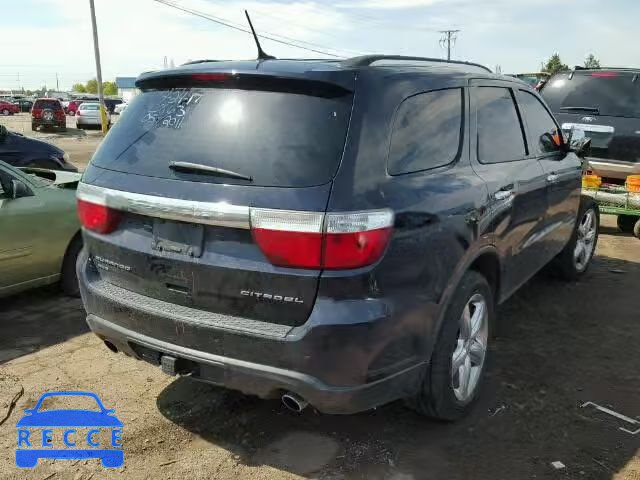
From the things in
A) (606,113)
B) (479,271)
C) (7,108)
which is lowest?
(7,108)

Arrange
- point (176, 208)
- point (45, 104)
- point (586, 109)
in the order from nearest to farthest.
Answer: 1. point (176, 208)
2. point (586, 109)
3. point (45, 104)

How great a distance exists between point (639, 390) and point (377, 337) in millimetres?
2159

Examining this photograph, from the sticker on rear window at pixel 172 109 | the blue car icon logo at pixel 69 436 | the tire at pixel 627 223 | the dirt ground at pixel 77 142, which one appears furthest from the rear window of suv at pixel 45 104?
the sticker on rear window at pixel 172 109

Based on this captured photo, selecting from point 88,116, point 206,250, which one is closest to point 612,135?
point 206,250

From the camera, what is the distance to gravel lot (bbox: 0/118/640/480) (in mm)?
2986

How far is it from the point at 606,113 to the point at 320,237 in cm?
711

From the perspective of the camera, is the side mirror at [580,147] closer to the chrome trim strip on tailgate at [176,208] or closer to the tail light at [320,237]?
the tail light at [320,237]

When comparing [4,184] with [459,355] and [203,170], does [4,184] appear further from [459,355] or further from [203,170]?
[459,355]

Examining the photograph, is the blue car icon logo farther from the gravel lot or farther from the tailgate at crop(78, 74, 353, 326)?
the tailgate at crop(78, 74, 353, 326)

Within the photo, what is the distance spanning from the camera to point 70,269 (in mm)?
5414

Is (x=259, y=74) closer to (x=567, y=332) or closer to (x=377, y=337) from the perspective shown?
(x=377, y=337)

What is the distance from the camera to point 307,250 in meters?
2.48

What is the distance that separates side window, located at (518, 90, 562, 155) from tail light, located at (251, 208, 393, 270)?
93.0 inches

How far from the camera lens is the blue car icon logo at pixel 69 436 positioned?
310cm
